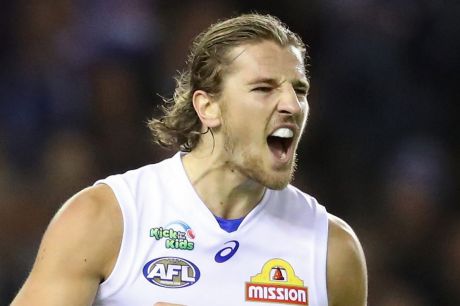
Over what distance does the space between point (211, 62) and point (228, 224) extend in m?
0.66

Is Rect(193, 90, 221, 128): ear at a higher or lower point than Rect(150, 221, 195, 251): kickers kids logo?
higher

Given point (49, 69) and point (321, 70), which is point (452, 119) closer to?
point (321, 70)

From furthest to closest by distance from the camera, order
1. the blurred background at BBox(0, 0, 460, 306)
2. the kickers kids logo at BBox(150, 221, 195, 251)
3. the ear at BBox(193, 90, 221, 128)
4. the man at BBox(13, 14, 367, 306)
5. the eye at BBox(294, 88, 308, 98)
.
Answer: the blurred background at BBox(0, 0, 460, 306), the ear at BBox(193, 90, 221, 128), the eye at BBox(294, 88, 308, 98), the kickers kids logo at BBox(150, 221, 195, 251), the man at BBox(13, 14, 367, 306)

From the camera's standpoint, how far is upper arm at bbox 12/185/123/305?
357cm

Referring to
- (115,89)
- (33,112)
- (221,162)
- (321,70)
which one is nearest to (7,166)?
(33,112)

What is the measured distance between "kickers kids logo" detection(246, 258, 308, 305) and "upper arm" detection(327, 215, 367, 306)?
135 mm

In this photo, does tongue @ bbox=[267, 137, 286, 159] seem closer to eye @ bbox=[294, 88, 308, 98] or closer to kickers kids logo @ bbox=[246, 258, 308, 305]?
eye @ bbox=[294, 88, 308, 98]

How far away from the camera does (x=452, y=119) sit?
7355 mm

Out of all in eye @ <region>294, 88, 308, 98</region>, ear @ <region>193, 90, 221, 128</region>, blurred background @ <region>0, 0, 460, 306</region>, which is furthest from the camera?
blurred background @ <region>0, 0, 460, 306</region>

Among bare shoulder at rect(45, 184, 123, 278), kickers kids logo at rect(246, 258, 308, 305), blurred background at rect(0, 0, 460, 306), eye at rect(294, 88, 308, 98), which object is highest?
blurred background at rect(0, 0, 460, 306)

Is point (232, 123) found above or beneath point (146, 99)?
beneath

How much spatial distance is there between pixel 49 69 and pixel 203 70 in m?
2.86

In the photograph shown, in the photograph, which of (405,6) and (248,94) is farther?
(405,6)

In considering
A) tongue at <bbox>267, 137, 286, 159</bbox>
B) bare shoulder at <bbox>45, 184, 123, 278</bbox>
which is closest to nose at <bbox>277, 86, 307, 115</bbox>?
tongue at <bbox>267, 137, 286, 159</bbox>
